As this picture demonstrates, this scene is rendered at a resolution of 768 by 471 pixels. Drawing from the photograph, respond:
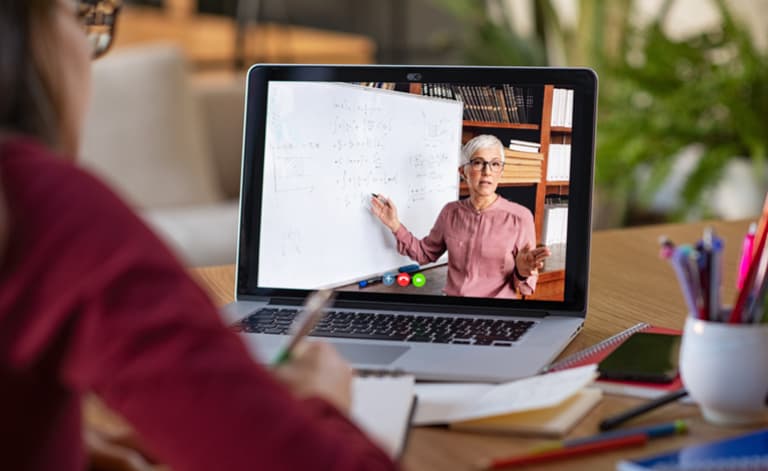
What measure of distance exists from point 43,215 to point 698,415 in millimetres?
542

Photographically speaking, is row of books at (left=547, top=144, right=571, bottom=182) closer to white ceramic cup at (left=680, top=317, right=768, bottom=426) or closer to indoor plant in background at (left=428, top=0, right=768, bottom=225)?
white ceramic cup at (left=680, top=317, right=768, bottom=426)

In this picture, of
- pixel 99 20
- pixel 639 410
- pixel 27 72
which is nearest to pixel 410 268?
pixel 639 410

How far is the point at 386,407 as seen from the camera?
2.64ft

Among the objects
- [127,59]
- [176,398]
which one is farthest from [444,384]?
[127,59]

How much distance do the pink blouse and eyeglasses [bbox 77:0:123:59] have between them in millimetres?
453

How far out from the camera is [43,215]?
1.69 ft

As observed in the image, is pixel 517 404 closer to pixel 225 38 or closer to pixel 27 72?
pixel 27 72

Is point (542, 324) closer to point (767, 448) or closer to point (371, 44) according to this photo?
point (767, 448)

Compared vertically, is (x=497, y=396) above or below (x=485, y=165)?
below

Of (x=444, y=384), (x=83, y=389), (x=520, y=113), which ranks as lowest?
(x=444, y=384)

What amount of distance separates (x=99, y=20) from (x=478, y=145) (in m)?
0.47

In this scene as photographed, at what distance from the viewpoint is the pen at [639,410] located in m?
0.78

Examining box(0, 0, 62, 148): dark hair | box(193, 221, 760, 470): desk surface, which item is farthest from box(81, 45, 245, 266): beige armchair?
box(0, 0, 62, 148): dark hair

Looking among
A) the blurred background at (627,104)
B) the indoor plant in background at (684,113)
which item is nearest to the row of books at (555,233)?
the blurred background at (627,104)
